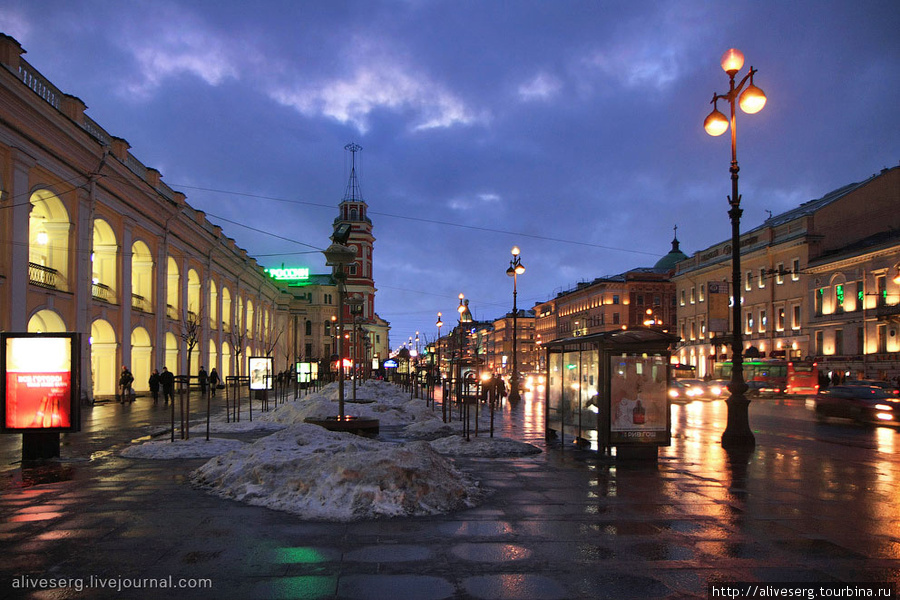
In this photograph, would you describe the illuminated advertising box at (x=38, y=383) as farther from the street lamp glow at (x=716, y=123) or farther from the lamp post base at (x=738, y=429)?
the street lamp glow at (x=716, y=123)

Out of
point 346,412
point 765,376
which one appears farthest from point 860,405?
point 765,376

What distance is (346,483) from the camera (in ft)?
28.1

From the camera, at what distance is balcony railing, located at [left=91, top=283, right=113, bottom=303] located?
32.8 metres

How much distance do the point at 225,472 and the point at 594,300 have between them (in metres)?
110

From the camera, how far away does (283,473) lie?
30.7 ft

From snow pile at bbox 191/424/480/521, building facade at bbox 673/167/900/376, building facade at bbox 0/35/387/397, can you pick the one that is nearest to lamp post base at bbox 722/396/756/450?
snow pile at bbox 191/424/480/521

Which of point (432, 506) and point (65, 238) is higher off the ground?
point (65, 238)

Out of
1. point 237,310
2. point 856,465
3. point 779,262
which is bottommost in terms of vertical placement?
point 856,465

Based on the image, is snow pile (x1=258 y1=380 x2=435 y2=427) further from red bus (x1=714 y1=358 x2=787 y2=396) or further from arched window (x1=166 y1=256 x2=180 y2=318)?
red bus (x1=714 y1=358 x2=787 y2=396)

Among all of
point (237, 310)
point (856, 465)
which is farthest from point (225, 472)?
point (237, 310)

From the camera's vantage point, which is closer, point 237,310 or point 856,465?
point 856,465

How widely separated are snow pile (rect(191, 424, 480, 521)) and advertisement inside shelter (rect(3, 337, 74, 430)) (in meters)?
4.15

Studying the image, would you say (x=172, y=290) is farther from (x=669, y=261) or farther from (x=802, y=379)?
(x=669, y=261)

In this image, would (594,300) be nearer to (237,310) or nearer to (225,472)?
(237,310)
